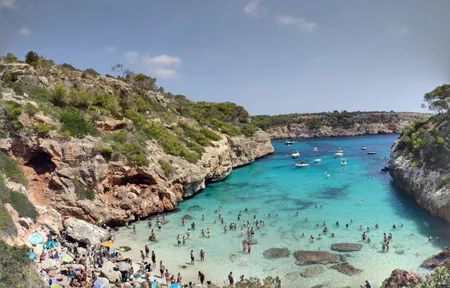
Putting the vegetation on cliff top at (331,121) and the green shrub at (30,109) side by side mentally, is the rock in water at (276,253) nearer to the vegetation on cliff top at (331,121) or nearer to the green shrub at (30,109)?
the green shrub at (30,109)

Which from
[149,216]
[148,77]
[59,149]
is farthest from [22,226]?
[148,77]

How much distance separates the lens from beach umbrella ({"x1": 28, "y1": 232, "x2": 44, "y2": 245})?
18.8m

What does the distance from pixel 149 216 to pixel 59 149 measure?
35.1 ft


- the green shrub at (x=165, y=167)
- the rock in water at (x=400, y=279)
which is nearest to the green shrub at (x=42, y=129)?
the green shrub at (x=165, y=167)

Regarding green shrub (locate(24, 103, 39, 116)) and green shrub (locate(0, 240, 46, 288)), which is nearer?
green shrub (locate(0, 240, 46, 288))

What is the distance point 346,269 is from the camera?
19.3 metres

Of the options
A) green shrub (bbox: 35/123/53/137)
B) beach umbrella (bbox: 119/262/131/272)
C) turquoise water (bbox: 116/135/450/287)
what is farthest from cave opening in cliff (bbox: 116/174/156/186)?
beach umbrella (bbox: 119/262/131/272)

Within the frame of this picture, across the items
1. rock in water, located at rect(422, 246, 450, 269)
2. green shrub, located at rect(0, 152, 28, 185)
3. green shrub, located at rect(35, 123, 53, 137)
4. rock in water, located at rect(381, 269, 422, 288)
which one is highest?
green shrub, located at rect(35, 123, 53, 137)

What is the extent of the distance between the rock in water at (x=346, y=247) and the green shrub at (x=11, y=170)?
2510 cm

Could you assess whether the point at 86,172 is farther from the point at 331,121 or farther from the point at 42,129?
the point at 331,121

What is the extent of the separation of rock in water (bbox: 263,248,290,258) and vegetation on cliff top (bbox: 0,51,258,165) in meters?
16.4

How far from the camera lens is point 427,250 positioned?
21.9 meters

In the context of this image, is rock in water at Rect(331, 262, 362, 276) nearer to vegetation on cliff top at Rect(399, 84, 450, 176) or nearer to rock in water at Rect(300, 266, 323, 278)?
rock in water at Rect(300, 266, 323, 278)

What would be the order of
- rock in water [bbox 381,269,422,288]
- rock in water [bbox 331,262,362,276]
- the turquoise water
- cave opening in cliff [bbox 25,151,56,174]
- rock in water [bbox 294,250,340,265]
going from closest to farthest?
rock in water [bbox 381,269,422,288] < rock in water [bbox 331,262,362,276] < the turquoise water < rock in water [bbox 294,250,340,265] < cave opening in cliff [bbox 25,151,56,174]
